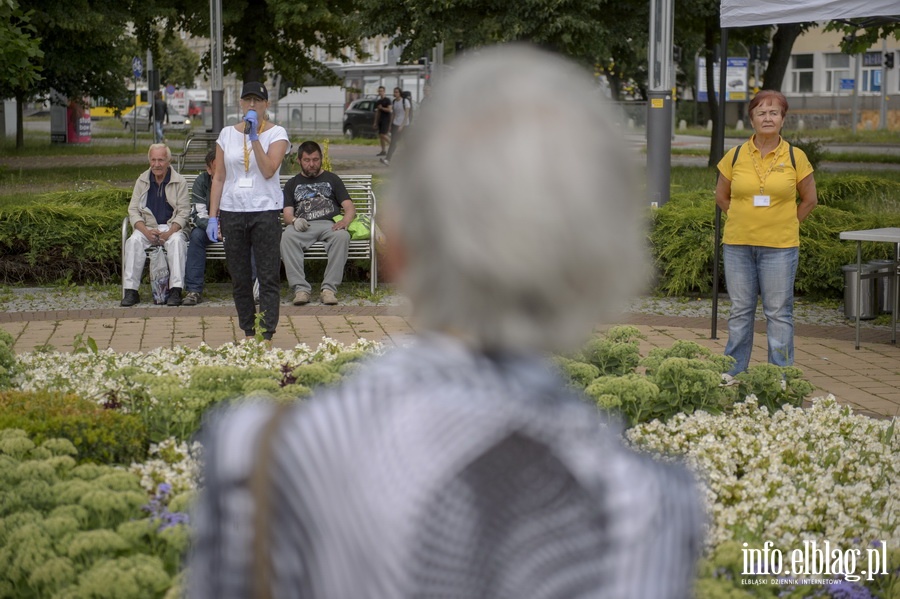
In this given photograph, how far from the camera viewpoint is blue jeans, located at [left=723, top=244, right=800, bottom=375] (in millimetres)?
6949

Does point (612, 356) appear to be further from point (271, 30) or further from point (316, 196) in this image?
point (271, 30)

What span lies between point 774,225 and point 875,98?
2127 inches

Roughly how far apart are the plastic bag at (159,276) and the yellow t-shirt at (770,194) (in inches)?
206

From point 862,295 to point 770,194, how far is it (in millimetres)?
3025

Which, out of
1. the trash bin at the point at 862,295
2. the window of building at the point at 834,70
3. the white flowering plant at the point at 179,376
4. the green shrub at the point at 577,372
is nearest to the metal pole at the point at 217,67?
the trash bin at the point at 862,295

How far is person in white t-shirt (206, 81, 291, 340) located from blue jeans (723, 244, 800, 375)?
9.29 feet

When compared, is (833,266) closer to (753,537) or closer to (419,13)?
(753,537)

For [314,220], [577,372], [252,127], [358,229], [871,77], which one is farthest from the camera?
[871,77]

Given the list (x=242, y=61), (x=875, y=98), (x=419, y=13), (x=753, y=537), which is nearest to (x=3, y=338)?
(x=753, y=537)

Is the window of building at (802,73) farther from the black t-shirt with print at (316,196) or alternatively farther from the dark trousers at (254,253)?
the dark trousers at (254,253)

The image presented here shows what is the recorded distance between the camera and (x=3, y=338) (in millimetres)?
6145

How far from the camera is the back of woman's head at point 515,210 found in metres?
1.26

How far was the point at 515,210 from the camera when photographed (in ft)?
4.15

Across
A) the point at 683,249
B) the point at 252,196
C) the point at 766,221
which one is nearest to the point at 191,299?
the point at 252,196
